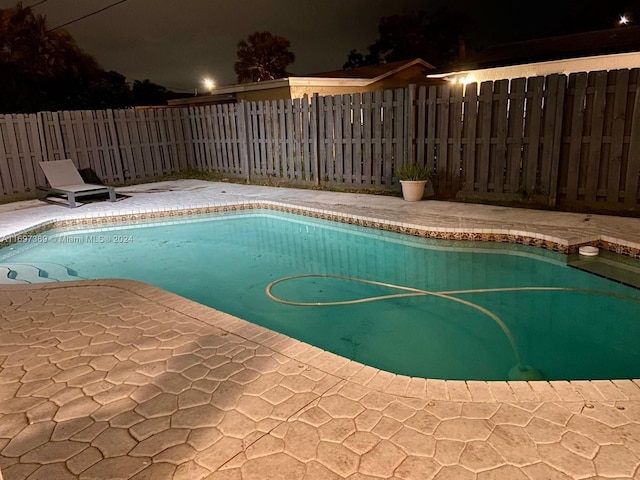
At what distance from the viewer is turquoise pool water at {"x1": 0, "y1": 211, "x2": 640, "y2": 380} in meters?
3.55

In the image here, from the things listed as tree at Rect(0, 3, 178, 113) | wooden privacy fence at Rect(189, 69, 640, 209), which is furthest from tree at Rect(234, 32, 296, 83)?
wooden privacy fence at Rect(189, 69, 640, 209)

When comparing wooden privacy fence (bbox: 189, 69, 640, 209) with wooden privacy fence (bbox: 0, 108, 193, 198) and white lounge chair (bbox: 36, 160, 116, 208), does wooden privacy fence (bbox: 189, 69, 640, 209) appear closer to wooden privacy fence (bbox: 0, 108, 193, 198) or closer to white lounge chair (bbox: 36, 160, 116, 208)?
wooden privacy fence (bbox: 0, 108, 193, 198)

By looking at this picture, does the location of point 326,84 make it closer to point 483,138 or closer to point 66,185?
point 483,138

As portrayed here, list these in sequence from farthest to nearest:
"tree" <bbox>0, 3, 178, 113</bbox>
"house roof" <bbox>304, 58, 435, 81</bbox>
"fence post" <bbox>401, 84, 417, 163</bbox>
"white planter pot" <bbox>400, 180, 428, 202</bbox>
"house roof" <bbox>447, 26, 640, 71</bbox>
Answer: "tree" <bbox>0, 3, 178, 113</bbox> < "house roof" <bbox>304, 58, 435, 81</bbox> < "house roof" <bbox>447, 26, 640, 71</bbox> < "fence post" <bbox>401, 84, 417, 163</bbox> < "white planter pot" <bbox>400, 180, 428, 202</bbox>

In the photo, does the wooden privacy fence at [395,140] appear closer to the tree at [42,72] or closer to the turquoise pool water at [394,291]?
the turquoise pool water at [394,291]

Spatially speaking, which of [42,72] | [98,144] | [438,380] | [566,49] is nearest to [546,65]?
[566,49]

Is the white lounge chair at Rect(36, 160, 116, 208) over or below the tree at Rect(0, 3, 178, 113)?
below

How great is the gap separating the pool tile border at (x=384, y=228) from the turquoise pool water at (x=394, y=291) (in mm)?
142

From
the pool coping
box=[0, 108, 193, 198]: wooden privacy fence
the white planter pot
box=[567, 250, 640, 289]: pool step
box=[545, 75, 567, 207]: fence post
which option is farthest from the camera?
box=[0, 108, 193, 198]: wooden privacy fence

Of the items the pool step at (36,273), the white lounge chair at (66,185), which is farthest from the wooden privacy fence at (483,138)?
the pool step at (36,273)

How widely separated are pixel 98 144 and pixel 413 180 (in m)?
8.04

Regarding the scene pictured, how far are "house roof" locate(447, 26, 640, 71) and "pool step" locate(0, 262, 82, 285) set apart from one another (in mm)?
9955

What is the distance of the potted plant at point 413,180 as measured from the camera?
7.58 metres

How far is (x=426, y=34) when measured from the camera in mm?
29266
